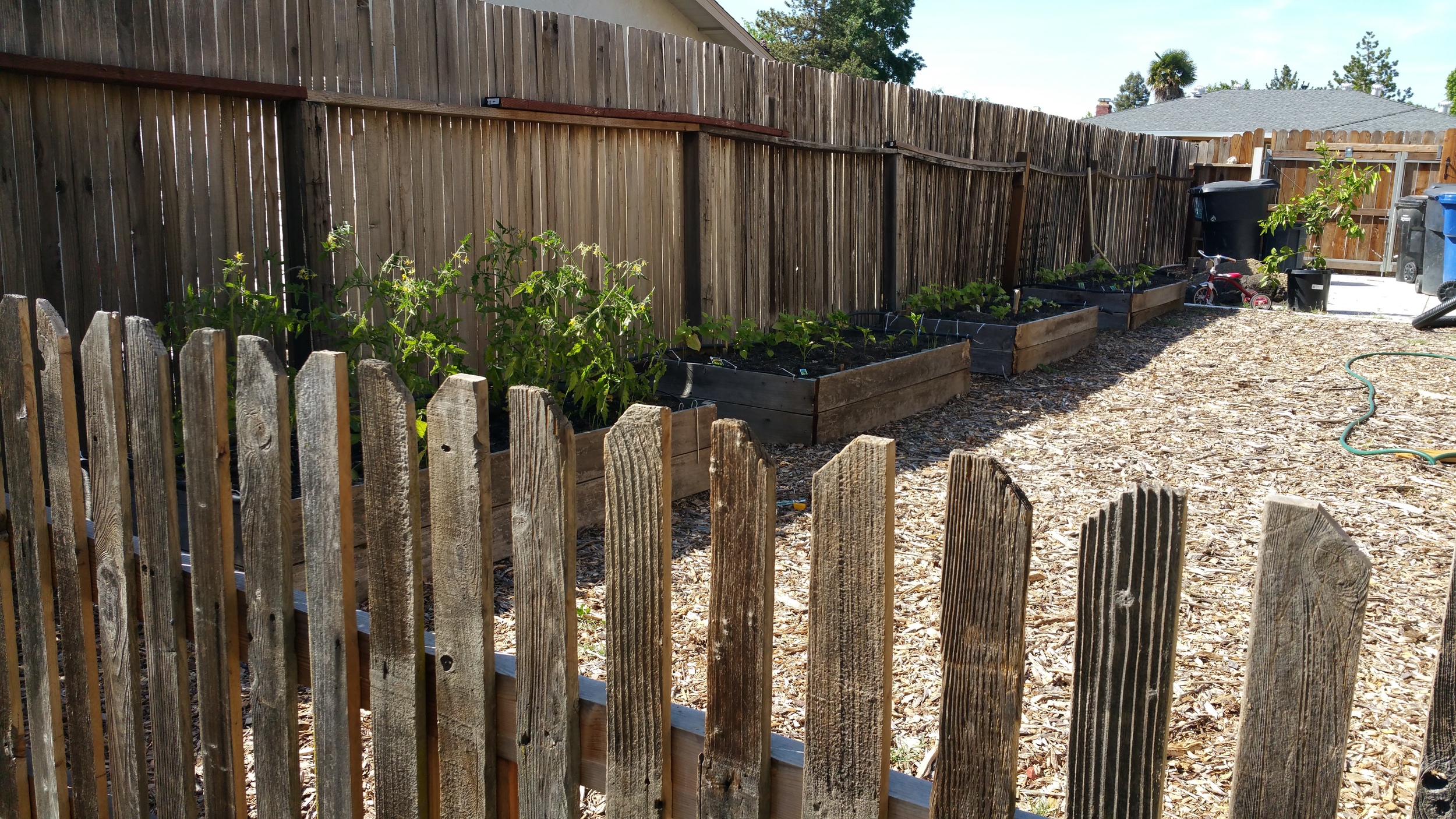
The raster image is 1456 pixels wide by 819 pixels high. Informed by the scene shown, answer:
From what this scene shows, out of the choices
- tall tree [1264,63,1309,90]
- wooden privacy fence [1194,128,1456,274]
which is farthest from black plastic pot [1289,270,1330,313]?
tall tree [1264,63,1309,90]

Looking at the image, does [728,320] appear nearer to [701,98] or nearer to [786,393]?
[786,393]

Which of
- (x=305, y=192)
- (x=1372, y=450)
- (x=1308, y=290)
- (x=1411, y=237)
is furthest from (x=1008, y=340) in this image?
(x=1411, y=237)

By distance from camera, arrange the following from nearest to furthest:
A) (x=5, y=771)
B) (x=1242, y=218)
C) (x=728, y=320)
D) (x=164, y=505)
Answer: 1. (x=164, y=505)
2. (x=5, y=771)
3. (x=728, y=320)
4. (x=1242, y=218)

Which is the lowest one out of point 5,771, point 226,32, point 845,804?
point 5,771

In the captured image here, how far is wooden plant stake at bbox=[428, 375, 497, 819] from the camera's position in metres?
1.54

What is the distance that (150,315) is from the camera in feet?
15.4

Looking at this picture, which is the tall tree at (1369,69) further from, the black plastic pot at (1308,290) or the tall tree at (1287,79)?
the black plastic pot at (1308,290)

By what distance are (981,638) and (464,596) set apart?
30.7 inches

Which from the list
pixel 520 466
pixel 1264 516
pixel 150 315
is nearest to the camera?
pixel 1264 516

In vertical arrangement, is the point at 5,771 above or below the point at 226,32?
below

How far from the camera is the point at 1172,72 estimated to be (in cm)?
6081

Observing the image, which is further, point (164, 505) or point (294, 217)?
point (294, 217)

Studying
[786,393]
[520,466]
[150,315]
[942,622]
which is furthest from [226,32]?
[942,622]

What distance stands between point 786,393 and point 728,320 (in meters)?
0.95
